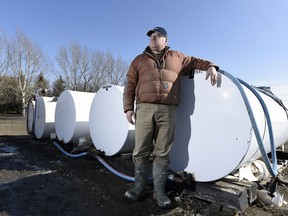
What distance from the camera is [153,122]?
117 inches

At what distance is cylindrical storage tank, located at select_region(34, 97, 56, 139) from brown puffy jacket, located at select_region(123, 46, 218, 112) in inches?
189

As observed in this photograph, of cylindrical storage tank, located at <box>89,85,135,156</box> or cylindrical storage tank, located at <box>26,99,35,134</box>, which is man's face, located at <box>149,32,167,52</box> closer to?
cylindrical storage tank, located at <box>89,85,135,156</box>

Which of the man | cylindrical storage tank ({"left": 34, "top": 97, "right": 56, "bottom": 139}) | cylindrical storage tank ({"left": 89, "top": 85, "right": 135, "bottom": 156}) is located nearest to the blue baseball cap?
the man

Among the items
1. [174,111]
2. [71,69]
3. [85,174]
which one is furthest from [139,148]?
[71,69]

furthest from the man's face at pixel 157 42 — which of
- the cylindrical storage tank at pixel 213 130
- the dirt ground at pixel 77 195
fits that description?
the dirt ground at pixel 77 195

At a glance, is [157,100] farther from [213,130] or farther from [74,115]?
[74,115]

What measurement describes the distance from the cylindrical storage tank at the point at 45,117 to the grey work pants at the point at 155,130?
4938 mm

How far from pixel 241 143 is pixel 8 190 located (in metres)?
3.08

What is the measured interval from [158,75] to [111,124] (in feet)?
5.54

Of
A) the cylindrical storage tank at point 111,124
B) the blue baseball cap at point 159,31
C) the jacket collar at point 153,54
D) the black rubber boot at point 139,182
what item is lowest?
the black rubber boot at point 139,182

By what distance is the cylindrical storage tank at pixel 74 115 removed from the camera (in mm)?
5473

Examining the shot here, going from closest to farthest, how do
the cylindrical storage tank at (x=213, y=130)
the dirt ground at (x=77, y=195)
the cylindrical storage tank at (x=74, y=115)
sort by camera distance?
1. the cylindrical storage tank at (x=213, y=130)
2. the dirt ground at (x=77, y=195)
3. the cylindrical storage tank at (x=74, y=115)

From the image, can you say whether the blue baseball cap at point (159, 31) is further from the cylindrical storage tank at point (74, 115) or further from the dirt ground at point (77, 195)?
the cylindrical storage tank at point (74, 115)

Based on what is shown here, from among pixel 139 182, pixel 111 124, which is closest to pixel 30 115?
pixel 111 124
